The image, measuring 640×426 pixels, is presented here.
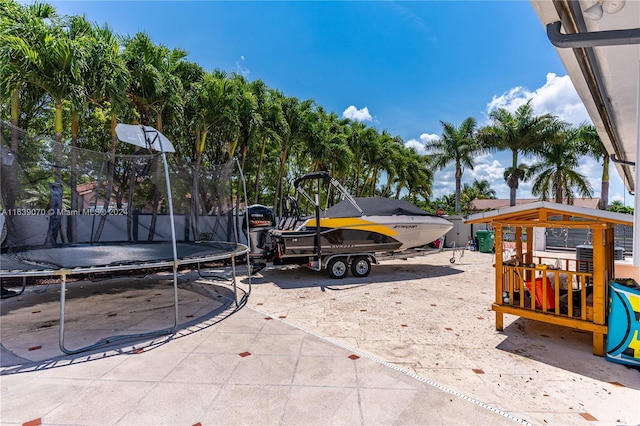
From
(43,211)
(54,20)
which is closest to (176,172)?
(43,211)

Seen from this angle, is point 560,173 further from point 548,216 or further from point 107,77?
point 107,77

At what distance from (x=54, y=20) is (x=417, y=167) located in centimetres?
2274

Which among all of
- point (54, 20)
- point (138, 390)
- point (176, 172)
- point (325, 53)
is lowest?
point (138, 390)

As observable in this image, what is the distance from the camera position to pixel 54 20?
649 centimetres

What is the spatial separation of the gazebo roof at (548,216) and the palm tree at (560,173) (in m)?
16.5

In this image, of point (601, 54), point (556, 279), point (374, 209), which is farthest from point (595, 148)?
point (601, 54)

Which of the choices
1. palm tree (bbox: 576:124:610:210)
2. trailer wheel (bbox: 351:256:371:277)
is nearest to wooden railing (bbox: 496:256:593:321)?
trailer wheel (bbox: 351:256:371:277)

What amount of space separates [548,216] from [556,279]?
83 centimetres

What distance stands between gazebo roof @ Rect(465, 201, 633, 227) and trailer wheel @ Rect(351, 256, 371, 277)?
369 cm

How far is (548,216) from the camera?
3.94 metres

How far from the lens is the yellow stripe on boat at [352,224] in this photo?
24.3 ft

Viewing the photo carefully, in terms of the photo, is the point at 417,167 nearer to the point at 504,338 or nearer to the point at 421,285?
the point at 421,285

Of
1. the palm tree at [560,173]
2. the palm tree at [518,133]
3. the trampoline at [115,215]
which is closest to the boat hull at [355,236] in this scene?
the trampoline at [115,215]

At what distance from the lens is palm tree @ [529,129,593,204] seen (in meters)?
17.0
